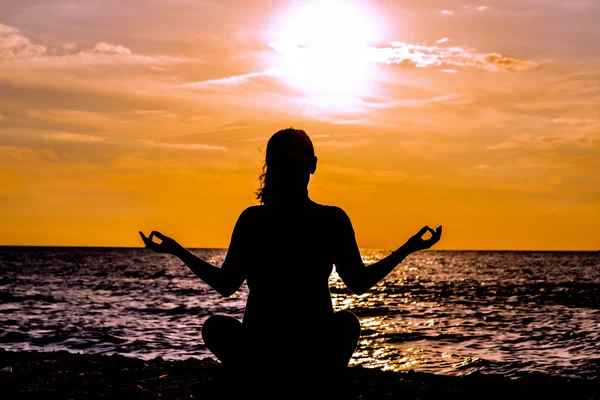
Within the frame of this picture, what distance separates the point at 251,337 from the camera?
4332mm

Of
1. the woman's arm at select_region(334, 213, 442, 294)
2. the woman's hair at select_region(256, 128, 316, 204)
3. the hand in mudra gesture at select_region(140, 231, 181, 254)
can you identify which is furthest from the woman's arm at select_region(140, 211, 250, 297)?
the woman's arm at select_region(334, 213, 442, 294)

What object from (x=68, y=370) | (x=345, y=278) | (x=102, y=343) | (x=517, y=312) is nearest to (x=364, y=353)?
(x=102, y=343)

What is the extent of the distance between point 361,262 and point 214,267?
94 cm

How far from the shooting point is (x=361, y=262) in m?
4.35

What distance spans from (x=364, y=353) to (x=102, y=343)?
7.12 meters

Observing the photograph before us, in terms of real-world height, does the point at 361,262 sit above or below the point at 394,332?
above

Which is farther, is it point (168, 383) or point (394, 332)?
point (394, 332)

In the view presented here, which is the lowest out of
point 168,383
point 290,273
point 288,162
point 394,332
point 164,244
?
point 394,332

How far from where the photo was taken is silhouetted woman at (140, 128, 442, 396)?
4266 mm

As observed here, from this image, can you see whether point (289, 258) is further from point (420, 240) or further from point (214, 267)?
point (420, 240)

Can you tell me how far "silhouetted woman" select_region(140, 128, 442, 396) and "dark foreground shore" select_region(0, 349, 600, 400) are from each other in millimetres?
5212

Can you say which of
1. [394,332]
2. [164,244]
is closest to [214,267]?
[164,244]

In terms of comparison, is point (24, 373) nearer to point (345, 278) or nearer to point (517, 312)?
point (345, 278)

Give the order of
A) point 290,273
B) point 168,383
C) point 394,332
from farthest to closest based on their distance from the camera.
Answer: point 394,332 → point 168,383 → point 290,273
